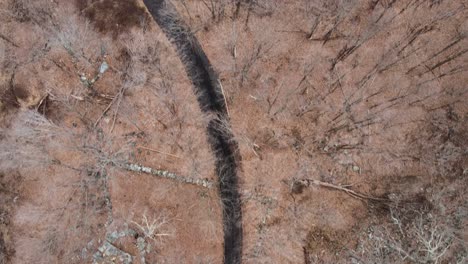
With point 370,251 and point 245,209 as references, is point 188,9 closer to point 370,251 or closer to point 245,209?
point 245,209

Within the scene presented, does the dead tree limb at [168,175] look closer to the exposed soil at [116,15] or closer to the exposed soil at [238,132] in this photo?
the exposed soil at [238,132]

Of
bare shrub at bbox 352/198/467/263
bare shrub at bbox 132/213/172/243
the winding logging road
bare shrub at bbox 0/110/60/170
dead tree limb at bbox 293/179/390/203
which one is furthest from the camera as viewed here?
bare shrub at bbox 0/110/60/170

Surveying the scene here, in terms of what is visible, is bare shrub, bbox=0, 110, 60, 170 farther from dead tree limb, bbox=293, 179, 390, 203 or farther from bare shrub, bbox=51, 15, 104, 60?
dead tree limb, bbox=293, 179, 390, 203

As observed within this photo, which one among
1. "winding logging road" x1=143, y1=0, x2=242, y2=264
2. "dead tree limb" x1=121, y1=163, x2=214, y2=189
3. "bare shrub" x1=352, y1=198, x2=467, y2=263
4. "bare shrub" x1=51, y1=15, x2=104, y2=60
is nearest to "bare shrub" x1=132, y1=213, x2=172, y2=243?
"dead tree limb" x1=121, y1=163, x2=214, y2=189

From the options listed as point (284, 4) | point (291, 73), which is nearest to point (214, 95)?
point (291, 73)

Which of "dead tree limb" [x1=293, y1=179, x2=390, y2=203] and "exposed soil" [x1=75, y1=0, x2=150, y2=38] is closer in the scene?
"dead tree limb" [x1=293, y1=179, x2=390, y2=203]

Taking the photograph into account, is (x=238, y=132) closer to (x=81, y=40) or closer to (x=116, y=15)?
(x=116, y=15)

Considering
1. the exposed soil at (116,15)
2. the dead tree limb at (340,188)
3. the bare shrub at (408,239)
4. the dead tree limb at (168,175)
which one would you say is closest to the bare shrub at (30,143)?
the dead tree limb at (168,175)

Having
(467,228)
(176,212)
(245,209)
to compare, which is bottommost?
(176,212)

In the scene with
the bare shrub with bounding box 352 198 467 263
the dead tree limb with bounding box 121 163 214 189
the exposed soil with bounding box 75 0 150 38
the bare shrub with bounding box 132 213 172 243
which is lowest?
the bare shrub with bounding box 132 213 172 243
